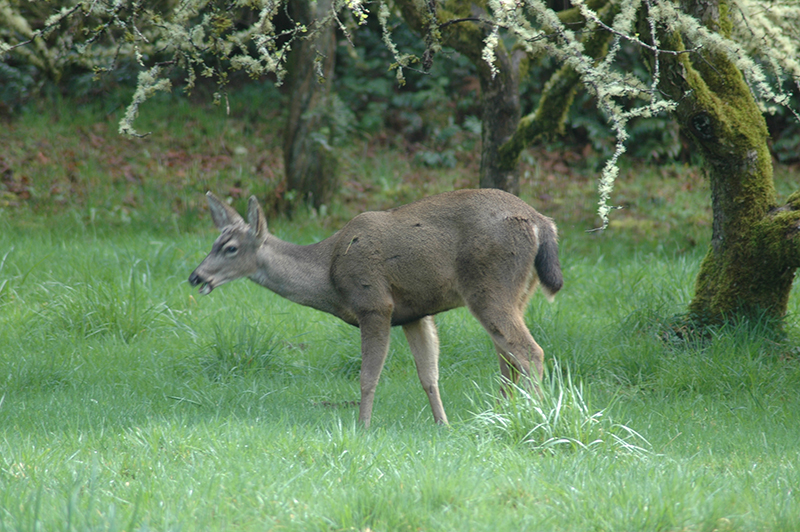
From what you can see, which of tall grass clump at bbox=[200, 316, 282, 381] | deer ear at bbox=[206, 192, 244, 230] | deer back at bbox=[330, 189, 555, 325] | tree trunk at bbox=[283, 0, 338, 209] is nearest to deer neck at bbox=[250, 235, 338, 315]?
deer back at bbox=[330, 189, 555, 325]

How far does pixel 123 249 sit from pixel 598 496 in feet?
22.2

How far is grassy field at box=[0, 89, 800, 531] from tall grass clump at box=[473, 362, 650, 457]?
0.6 inches

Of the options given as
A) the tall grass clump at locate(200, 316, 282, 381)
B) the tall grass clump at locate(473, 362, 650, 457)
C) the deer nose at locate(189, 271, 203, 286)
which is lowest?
the tall grass clump at locate(200, 316, 282, 381)

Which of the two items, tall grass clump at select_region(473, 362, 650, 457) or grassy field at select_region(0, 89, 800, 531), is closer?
grassy field at select_region(0, 89, 800, 531)

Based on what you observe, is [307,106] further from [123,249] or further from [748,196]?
[748,196]

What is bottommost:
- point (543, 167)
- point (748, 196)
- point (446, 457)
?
point (543, 167)

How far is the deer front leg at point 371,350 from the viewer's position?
5164mm

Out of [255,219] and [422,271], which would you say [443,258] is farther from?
[255,219]

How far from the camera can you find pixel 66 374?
614 cm

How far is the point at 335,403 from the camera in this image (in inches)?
225

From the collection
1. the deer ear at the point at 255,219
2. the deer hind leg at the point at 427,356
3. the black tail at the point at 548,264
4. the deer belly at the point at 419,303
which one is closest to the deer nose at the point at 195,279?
the deer ear at the point at 255,219

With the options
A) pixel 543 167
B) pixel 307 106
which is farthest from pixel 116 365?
pixel 543 167

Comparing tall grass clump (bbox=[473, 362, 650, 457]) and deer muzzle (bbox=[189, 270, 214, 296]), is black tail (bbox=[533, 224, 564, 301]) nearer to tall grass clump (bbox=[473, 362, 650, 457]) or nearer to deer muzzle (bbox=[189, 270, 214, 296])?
tall grass clump (bbox=[473, 362, 650, 457])

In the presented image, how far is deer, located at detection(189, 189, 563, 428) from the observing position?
5.12 meters
